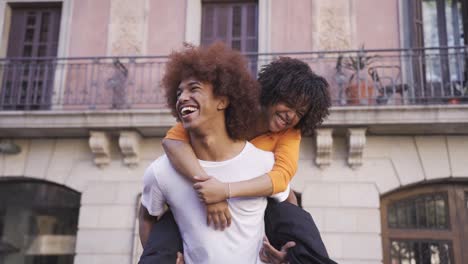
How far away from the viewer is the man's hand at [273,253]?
2.05 metres

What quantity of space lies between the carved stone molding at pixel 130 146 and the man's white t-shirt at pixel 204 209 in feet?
20.8

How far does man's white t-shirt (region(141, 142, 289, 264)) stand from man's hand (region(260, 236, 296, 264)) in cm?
3

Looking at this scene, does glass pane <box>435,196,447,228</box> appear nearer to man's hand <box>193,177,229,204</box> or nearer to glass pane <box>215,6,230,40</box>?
glass pane <box>215,6,230,40</box>

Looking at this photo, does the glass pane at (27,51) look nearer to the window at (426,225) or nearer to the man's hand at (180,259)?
the window at (426,225)

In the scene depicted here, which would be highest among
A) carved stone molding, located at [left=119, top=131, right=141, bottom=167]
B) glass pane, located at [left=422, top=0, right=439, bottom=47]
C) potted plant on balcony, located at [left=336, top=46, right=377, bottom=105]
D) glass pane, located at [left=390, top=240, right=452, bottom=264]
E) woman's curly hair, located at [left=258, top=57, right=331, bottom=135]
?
glass pane, located at [left=422, top=0, right=439, bottom=47]

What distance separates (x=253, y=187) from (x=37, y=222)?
788 cm

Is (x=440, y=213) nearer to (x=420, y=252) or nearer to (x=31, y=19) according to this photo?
(x=420, y=252)

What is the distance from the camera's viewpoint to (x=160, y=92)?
8.93 metres

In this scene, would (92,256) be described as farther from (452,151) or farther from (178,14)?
(452,151)

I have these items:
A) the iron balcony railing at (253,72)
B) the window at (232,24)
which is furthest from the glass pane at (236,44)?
the iron balcony railing at (253,72)

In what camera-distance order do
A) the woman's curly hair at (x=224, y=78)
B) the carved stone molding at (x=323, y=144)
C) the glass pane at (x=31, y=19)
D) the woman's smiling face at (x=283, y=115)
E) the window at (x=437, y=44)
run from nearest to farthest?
the woman's curly hair at (x=224, y=78), the woman's smiling face at (x=283, y=115), the carved stone molding at (x=323, y=144), the window at (x=437, y=44), the glass pane at (x=31, y=19)

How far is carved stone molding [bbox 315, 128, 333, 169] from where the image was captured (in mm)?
8023

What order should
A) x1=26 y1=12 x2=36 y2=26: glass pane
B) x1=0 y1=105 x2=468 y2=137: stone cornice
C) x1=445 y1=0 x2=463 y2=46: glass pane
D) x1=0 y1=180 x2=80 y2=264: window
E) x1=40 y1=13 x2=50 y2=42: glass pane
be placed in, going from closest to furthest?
x1=0 y1=105 x2=468 y2=137: stone cornice < x1=0 y1=180 x2=80 y2=264: window < x1=445 y1=0 x2=463 y2=46: glass pane < x1=40 y1=13 x2=50 y2=42: glass pane < x1=26 y1=12 x2=36 y2=26: glass pane

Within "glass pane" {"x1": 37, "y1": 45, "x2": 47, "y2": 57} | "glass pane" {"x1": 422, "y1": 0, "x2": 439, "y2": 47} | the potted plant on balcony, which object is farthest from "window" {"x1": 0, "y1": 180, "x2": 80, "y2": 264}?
"glass pane" {"x1": 422, "y1": 0, "x2": 439, "y2": 47}
